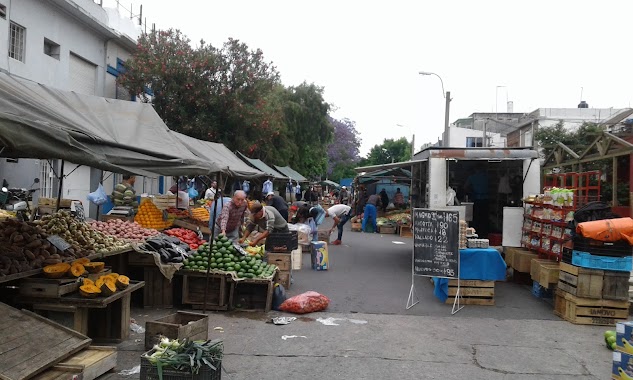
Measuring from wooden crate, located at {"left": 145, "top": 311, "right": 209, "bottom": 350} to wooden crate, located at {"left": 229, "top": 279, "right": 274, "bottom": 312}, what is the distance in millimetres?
2120

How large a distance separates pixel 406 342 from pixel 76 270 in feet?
14.2

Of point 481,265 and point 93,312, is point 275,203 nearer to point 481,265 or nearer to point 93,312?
point 481,265

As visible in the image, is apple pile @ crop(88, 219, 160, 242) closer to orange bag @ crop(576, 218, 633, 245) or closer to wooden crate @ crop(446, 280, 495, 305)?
wooden crate @ crop(446, 280, 495, 305)

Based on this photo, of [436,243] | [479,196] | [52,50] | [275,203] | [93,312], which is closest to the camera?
[93,312]

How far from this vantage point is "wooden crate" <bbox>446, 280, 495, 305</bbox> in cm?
946

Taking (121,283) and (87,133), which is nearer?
(87,133)

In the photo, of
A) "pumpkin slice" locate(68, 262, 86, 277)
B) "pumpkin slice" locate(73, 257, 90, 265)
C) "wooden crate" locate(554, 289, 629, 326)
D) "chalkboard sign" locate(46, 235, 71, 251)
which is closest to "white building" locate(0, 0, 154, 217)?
"chalkboard sign" locate(46, 235, 71, 251)

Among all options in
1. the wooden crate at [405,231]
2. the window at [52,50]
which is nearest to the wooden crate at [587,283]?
the wooden crate at [405,231]

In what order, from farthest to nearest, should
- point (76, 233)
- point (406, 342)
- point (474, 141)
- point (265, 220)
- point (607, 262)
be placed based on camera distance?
point (474, 141) < point (265, 220) < point (607, 262) < point (76, 233) < point (406, 342)

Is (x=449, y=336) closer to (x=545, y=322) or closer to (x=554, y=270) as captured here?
(x=545, y=322)

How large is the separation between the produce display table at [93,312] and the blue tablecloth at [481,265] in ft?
18.5

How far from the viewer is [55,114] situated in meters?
5.43

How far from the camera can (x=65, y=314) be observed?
5969 millimetres

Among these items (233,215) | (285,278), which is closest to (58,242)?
(233,215)
